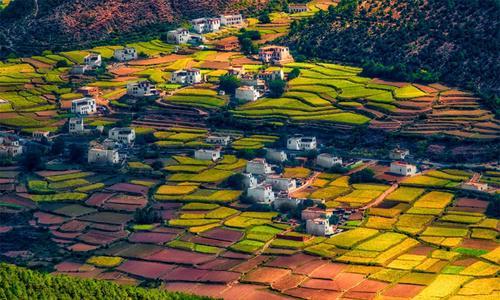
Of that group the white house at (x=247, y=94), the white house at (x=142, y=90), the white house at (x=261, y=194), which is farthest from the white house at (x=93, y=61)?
the white house at (x=261, y=194)

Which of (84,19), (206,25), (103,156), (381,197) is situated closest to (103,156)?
(103,156)

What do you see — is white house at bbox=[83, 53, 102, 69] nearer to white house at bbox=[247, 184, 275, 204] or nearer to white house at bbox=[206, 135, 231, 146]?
white house at bbox=[206, 135, 231, 146]

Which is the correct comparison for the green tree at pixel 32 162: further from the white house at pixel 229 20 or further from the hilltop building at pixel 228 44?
the white house at pixel 229 20

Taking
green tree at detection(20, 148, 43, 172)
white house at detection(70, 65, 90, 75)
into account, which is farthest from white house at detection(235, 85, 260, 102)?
green tree at detection(20, 148, 43, 172)

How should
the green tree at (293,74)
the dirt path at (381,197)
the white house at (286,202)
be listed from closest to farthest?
the dirt path at (381,197), the white house at (286,202), the green tree at (293,74)

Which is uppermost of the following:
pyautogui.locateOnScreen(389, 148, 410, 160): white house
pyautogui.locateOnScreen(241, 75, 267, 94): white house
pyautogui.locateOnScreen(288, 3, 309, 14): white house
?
pyautogui.locateOnScreen(288, 3, 309, 14): white house
